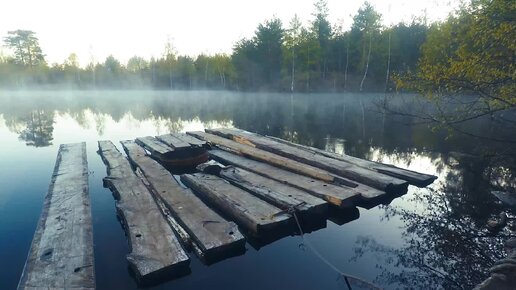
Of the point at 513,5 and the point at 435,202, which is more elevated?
the point at 513,5

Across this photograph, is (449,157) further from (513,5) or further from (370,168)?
(513,5)

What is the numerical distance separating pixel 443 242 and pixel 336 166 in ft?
12.1

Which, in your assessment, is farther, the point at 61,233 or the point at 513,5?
the point at 513,5

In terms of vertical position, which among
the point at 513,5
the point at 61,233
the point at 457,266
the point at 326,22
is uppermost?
the point at 326,22

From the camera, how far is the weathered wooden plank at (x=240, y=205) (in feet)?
17.3

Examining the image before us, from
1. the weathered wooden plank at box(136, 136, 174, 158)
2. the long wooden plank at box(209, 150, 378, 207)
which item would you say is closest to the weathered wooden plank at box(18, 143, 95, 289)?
the weathered wooden plank at box(136, 136, 174, 158)

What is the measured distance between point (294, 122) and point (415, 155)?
9850 mm

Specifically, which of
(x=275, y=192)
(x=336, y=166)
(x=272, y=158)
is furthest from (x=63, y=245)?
(x=336, y=166)

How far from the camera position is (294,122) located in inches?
819

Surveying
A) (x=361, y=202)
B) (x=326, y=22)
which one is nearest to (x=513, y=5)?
(x=361, y=202)

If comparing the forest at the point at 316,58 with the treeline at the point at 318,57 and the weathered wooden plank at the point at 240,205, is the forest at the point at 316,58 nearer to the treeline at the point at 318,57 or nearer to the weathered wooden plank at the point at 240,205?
the treeline at the point at 318,57

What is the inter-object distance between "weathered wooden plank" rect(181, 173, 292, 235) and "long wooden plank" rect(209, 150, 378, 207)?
130 cm

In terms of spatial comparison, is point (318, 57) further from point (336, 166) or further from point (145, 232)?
point (145, 232)

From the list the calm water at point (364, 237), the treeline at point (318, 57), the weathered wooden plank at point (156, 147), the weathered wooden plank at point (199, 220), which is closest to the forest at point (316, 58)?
the treeline at point (318, 57)
